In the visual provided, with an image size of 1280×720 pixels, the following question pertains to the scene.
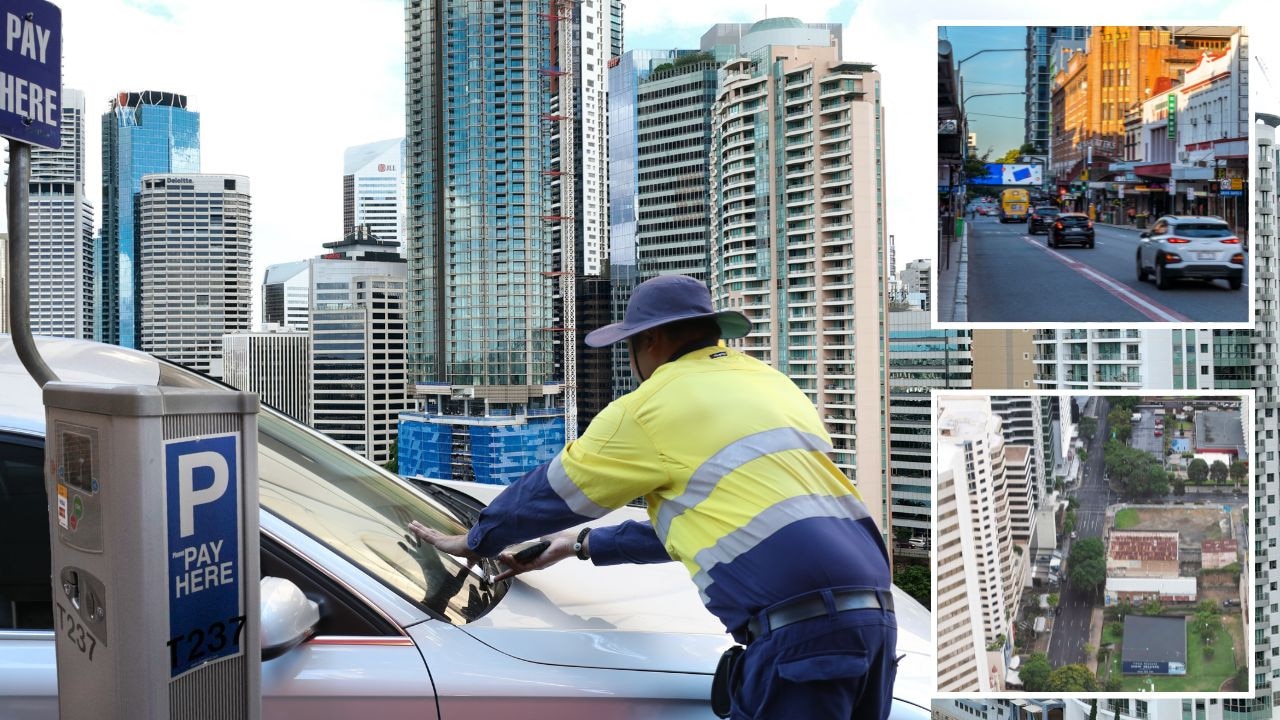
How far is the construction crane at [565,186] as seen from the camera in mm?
62375

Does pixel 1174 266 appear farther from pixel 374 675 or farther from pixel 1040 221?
pixel 374 675

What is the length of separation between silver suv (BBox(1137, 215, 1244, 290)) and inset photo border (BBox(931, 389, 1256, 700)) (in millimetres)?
2864

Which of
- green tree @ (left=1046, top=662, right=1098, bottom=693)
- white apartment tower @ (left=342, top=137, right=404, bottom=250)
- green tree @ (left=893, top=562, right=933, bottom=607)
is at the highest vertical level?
white apartment tower @ (left=342, top=137, right=404, bottom=250)

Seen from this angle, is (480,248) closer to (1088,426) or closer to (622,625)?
(1088,426)

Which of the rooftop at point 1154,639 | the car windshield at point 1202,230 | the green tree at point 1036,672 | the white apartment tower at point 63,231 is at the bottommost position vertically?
the green tree at point 1036,672

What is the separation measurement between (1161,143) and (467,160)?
53.6 meters

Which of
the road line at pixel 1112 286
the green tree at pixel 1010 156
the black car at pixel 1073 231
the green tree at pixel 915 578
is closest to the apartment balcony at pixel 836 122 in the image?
the green tree at pixel 915 578

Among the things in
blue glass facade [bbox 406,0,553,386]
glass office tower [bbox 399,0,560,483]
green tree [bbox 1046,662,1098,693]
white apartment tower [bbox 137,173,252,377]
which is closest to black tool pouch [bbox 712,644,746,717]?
green tree [bbox 1046,662,1098,693]

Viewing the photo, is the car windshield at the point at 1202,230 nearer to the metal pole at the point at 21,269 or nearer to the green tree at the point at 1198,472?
the green tree at the point at 1198,472

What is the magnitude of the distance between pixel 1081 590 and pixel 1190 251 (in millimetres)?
16061

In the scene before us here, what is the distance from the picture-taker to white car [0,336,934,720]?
53.5 inches

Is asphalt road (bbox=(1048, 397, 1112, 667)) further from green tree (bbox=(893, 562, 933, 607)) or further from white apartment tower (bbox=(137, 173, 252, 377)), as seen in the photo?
white apartment tower (bbox=(137, 173, 252, 377))

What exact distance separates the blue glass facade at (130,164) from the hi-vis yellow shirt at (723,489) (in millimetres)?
65979

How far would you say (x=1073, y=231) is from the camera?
37.3ft
